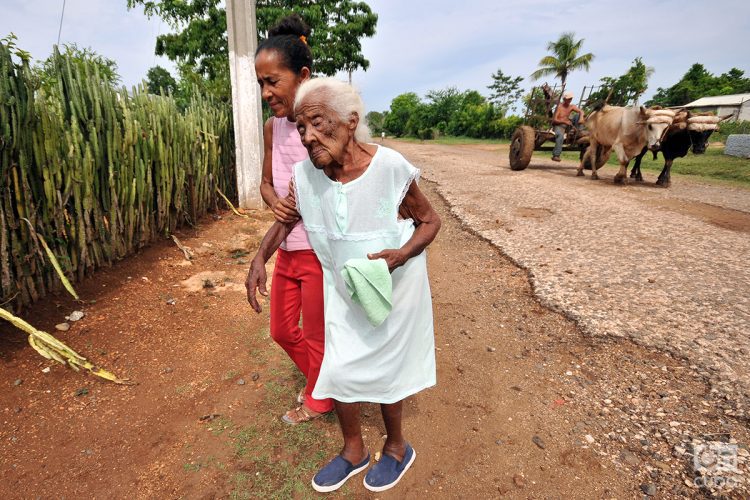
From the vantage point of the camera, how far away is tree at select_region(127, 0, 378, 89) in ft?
37.9

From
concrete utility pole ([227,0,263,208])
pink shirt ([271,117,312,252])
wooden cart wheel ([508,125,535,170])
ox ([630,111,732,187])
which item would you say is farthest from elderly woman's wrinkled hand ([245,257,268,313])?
wooden cart wheel ([508,125,535,170])

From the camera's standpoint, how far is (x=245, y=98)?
574 cm

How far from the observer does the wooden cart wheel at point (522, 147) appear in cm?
994

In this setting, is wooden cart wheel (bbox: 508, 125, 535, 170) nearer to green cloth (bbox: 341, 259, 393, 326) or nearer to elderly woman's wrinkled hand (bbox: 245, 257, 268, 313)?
elderly woman's wrinkled hand (bbox: 245, 257, 268, 313)

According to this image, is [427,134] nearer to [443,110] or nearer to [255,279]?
[443,110]

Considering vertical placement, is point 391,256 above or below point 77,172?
below

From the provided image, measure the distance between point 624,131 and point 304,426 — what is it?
28.9 feet

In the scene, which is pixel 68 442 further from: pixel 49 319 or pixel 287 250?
pixel 287 250

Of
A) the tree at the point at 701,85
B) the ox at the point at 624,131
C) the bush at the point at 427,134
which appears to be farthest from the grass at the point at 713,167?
the tree at the point at 701,85

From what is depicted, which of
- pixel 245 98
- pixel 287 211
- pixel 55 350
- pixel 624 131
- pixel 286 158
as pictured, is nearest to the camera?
pixel 287 211

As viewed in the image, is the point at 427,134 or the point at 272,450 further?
the point at 427,134

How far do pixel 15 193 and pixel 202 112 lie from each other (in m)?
3.14

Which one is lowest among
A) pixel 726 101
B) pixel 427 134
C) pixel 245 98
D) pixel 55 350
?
pixel 55 350

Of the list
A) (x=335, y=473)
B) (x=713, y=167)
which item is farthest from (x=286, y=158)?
(x=713, y=167)
